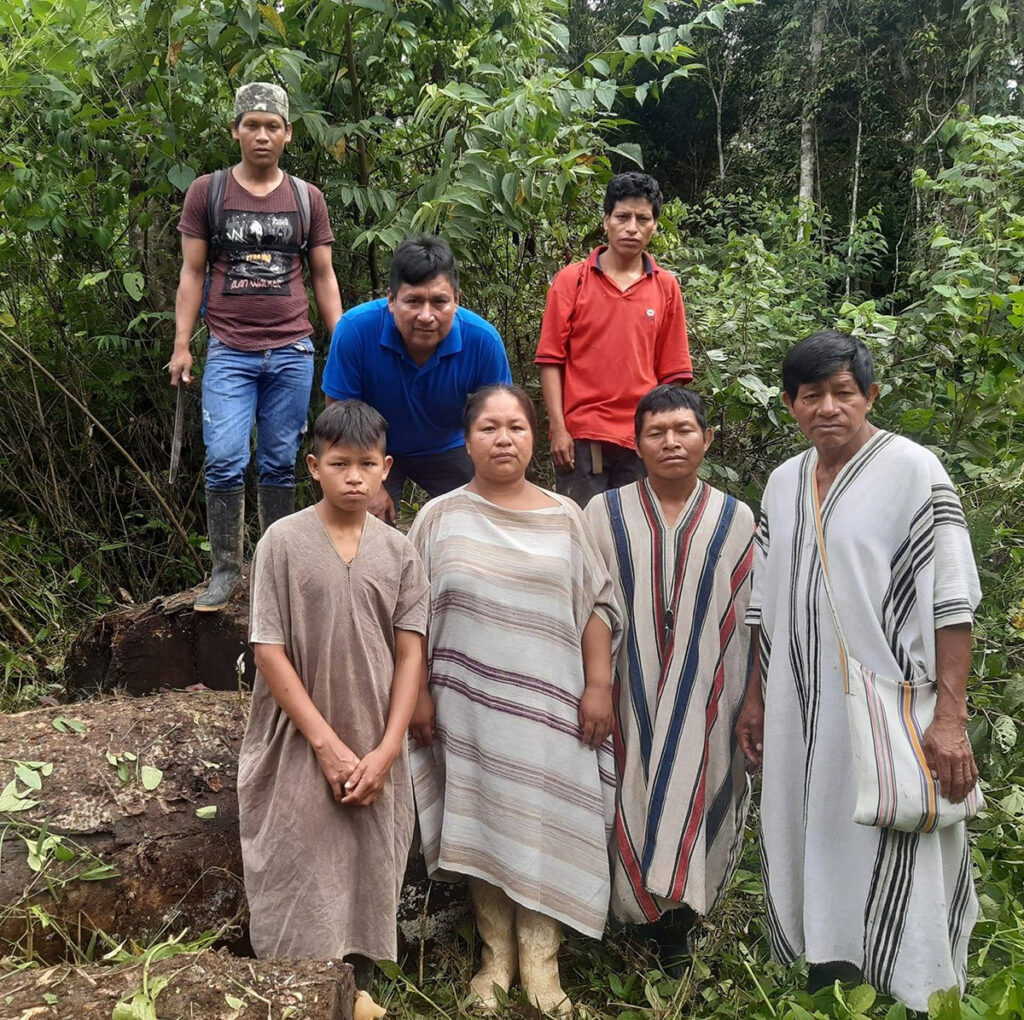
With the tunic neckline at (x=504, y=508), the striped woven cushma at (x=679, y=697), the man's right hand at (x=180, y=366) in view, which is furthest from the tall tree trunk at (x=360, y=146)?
the striped woven cushma at (x=679, y=697)

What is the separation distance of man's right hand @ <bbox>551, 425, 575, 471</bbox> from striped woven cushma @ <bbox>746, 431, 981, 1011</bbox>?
105 centimetres

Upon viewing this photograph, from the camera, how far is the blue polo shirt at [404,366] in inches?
118

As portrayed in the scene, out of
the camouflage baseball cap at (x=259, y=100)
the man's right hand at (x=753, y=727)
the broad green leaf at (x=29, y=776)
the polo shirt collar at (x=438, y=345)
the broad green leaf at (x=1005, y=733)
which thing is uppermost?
the camouflage baseball cap at (x=259, y=100)

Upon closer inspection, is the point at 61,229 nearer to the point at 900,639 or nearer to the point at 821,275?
the point at 900,639

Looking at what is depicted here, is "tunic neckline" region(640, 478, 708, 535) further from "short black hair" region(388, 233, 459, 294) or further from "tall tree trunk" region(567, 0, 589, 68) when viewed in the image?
"tall tree trunk" region(567, 0, 589, 68)

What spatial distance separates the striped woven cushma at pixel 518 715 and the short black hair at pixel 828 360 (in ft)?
2.32

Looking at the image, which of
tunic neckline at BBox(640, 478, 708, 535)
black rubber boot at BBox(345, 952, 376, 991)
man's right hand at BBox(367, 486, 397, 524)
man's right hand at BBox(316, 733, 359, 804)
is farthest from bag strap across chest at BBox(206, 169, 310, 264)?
black rubber boot at BBox(345, 952, 376, 991)

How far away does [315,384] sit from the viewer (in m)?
4.67

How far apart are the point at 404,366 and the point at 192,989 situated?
6.16 ft

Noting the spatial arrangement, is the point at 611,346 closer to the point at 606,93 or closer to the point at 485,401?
the point at 485,401

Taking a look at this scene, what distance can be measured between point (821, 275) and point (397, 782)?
700cm

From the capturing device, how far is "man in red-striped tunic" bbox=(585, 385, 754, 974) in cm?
246

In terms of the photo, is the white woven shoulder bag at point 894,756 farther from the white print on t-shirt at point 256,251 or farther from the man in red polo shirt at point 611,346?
the white print on t-shirt at point 256,251

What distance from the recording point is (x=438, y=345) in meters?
3.00
